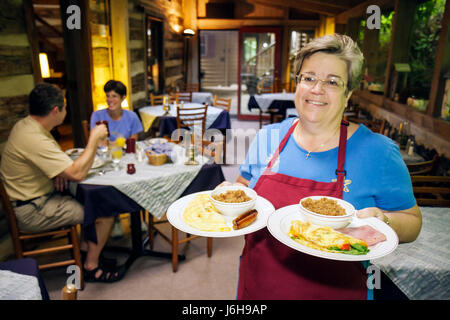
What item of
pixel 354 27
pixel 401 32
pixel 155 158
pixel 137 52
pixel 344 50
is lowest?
pixel 155 158

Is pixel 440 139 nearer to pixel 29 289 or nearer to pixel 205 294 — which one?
pixel 205 294

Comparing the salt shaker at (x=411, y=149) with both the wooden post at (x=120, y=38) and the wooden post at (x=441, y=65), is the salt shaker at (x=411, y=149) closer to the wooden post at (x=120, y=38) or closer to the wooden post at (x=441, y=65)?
the wooden post at (x=441, y=65)

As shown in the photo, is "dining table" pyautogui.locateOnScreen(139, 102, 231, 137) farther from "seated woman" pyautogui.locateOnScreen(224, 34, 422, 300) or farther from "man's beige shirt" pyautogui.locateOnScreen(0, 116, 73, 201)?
"seated woman" pyautogui.locateOnScreen(224, 34, 422, 300)

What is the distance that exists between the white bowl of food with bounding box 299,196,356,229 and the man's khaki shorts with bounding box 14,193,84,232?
7.14 feet

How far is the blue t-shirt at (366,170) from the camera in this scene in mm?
1179

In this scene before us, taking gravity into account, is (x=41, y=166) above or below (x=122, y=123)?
below

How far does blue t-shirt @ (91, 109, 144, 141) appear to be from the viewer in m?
3.74

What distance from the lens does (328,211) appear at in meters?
1.10

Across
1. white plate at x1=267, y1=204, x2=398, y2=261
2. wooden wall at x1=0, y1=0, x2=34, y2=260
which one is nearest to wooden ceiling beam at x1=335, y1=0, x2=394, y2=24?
wooden wall at x1=0, y1=0, x2=34, y2=260

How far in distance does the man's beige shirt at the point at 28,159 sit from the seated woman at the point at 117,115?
3.25 feet

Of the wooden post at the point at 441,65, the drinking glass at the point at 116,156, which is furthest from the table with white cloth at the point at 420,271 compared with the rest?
the wooden post at the point at 441,65

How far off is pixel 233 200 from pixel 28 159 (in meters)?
1.97

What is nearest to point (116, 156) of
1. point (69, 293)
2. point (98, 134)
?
point (98, 134)

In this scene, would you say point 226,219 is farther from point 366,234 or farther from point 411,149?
point 411,149
